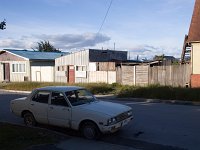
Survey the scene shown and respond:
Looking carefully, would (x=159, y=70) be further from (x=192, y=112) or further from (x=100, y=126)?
(x=100, y=126)

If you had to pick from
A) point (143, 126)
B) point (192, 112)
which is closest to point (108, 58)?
point (192, 112)

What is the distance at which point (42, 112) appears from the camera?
1017 cm

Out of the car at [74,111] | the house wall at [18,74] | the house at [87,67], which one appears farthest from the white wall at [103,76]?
the car at [74,111]

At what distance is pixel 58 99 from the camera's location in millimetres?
9883

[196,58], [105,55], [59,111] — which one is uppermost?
[105,55]

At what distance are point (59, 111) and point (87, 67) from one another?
2382cm

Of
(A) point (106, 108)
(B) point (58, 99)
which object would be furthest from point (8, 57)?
(A) point (106, 108)

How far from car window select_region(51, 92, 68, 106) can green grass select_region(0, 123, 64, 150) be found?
0.90 meters

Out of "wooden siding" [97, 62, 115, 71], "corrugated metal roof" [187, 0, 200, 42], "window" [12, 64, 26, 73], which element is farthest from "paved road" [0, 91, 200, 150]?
"window" [12, 64, 26, 73]

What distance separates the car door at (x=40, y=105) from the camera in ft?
33.2

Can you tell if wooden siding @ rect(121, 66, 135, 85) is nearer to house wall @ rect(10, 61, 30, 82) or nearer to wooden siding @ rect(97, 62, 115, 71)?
wooden siding @ rect(97, 62, 115, 71)

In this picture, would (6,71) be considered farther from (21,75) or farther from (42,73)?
(42,73)

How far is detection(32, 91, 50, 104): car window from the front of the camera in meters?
10.2

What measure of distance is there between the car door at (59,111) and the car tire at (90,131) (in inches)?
21.7
